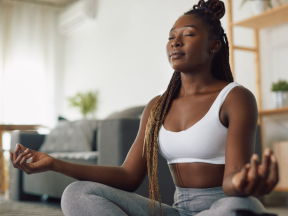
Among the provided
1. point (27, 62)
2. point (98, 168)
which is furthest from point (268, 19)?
point (27, 62)

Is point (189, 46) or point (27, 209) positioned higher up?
point (189, 46)

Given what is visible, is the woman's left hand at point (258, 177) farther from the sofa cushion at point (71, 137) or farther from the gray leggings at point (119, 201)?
the sofa cushion at point (71, 137)

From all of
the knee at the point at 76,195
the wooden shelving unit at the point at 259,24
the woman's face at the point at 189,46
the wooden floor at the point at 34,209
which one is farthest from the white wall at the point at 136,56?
the knee at the point at 76,195

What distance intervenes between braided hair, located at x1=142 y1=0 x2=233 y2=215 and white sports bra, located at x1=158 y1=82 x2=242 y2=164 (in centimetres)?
8

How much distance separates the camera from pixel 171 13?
3656 millimetres

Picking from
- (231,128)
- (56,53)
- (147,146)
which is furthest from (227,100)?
(56,53)

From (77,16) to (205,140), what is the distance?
173 inches

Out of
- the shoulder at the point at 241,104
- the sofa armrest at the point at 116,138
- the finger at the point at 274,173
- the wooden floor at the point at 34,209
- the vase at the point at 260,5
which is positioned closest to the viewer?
the finger at the point at 274,173

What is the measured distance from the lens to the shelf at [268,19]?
2.46 meters

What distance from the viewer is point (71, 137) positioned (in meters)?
3.02

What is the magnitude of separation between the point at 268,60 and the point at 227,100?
205cm

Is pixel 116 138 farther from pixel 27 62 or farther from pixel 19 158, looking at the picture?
pixel 27 62

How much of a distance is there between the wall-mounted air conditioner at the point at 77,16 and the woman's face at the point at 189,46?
13.4 feet

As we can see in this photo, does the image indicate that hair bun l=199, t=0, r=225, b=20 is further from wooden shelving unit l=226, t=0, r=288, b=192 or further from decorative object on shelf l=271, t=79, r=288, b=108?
decorative object on shelf l=271, t=79, r=288, b=108
